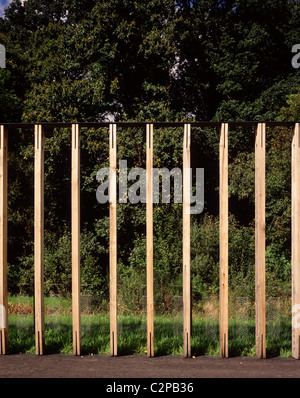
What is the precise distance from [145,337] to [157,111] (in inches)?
383

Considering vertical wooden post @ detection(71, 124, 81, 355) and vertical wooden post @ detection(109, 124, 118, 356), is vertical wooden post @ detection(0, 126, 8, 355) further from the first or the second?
vertical wooden post @ detection(109, 124, 118, 356)

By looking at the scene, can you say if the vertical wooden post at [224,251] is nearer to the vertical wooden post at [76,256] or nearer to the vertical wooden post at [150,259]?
the vertical wooden post at [150,259]

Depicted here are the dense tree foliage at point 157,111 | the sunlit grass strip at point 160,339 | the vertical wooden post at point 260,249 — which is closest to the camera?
the vertical wooden post at point 260,249

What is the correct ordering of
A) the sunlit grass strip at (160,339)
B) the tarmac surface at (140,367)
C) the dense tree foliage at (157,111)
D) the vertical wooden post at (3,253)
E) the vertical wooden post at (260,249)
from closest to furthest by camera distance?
the tarmac surface at (140,367) < the vertical wooden post at (260,249) < the vertical wooden post at (3,253) < the sunlit grass strip at (160,339) < the dense tree foliage at (157,111)

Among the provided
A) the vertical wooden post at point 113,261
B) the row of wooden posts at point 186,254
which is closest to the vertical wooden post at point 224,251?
the row of wooden posts at point 186,254

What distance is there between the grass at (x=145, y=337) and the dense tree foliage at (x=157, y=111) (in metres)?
3.23

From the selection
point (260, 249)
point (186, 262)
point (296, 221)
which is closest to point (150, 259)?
point (186, 262)

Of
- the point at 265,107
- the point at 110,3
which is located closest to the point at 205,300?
the point at 265,107

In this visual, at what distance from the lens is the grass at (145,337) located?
17.7 ft

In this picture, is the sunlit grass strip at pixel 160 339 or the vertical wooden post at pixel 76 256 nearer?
the vertical wooden post at pixel 76 256

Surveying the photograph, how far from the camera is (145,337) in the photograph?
602cm

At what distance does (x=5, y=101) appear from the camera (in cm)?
1587

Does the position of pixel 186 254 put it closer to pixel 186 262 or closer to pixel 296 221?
pixel 186 262

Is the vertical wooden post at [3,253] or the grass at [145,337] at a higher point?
the vertical wooden post at [3,253]
